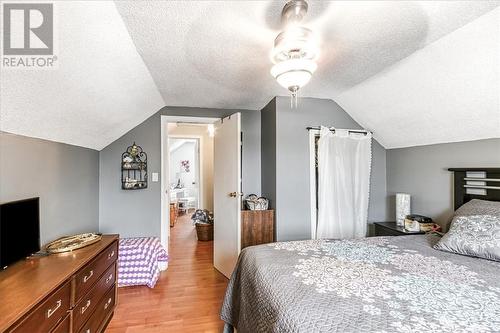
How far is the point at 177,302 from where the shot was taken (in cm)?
241

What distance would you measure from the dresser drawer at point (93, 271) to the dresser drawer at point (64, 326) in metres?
0.10

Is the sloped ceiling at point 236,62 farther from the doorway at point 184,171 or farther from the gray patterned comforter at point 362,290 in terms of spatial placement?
the doorway at point 184,171

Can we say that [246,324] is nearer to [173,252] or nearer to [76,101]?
[76,101]

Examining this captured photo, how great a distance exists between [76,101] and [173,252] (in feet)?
9.19

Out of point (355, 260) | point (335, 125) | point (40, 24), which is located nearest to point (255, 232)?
point (355, 260)

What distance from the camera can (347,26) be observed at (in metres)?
1.56

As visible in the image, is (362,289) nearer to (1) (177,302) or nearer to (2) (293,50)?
(2) (293,50)

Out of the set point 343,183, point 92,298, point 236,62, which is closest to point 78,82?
point 236,62

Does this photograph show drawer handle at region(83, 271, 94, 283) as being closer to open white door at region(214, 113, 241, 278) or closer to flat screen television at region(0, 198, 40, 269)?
flat screen television at region(0, 198, 40, 269)

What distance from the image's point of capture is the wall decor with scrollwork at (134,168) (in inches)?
125

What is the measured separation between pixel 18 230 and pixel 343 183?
10.3 feet

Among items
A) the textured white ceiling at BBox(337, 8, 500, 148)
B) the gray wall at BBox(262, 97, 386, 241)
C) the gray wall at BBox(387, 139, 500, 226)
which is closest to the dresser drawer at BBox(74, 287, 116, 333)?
the gray wall at BBox(262, 97, 386, 241)

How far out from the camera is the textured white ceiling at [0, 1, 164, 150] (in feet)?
4.16

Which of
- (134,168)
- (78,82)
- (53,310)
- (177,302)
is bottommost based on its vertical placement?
(177,302)
